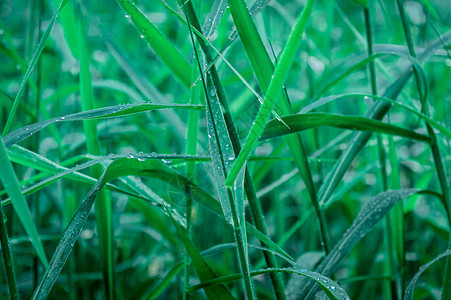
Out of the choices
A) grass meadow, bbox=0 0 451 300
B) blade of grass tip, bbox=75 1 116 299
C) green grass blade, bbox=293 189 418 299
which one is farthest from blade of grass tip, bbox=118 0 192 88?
green grass blade, bbox=293 189 418 299

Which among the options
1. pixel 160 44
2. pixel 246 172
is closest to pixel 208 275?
pixel 246 172

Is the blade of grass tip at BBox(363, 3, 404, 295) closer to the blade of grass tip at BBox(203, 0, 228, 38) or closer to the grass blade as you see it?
the blade of grass tip at BBox(203, 0, 228, 38)

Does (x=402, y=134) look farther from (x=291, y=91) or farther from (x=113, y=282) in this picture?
(x=291, y=91)

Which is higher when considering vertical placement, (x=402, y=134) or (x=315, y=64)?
(x=315, y=64)

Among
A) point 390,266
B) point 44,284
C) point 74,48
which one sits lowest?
point 390,266

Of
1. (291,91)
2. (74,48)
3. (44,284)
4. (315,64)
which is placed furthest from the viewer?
(291,91)

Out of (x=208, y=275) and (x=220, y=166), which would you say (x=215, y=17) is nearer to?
(x=220, y=166)

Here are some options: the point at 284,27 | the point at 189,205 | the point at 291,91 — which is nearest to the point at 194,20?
the point at 189,205
